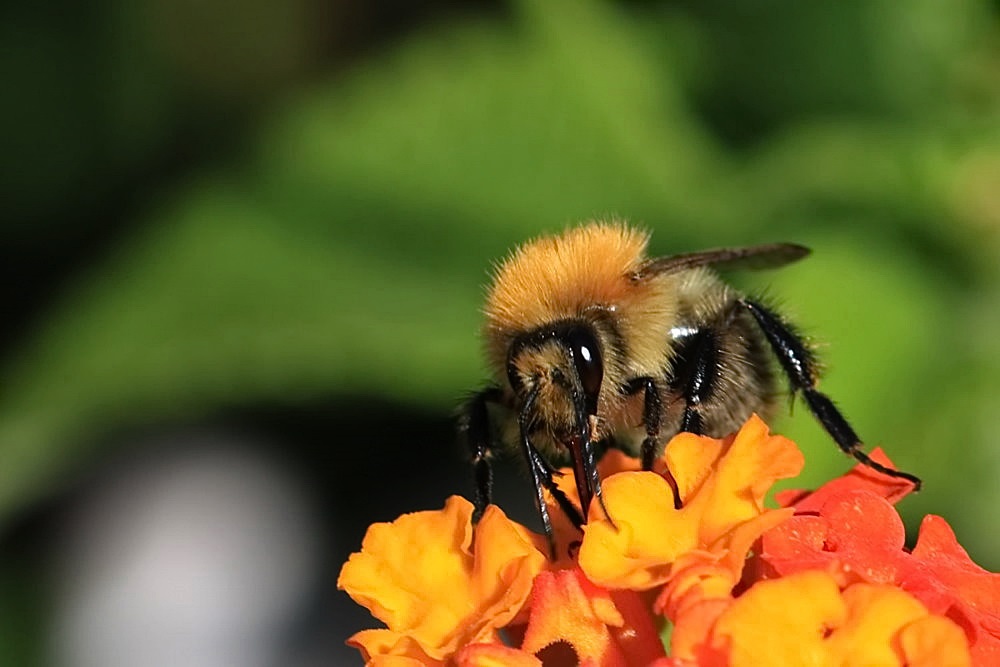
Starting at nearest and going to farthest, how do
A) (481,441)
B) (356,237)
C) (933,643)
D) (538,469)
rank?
(933,643) < (538,469) < (481,441) < (356,237)

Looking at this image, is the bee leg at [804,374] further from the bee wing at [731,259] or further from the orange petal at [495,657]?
the orange petal at [495,657]

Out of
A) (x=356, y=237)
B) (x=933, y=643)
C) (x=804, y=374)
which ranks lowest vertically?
(x=933, y=643)

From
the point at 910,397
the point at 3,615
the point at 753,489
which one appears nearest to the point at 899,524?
the point at 753,489

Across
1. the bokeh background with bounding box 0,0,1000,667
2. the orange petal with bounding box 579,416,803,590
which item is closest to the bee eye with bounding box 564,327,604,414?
the orange petal with bounding box 579,416,803,590

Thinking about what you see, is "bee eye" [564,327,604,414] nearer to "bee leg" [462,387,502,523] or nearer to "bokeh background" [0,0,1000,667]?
"bee leg" [462,387,502,523]

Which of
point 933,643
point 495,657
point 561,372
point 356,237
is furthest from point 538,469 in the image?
point 356,237

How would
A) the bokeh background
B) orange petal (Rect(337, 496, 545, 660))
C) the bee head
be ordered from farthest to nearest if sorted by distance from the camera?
the bokeh background → the bee head → orange petal (Rect(337, 496, 545, 660))

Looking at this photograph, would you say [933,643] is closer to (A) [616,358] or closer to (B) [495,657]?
(B) [495,657]
